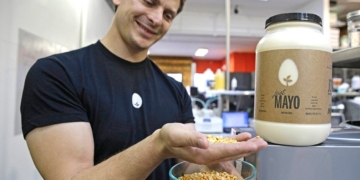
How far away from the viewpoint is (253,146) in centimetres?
38

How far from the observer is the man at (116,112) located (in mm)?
463

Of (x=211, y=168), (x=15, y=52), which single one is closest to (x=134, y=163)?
(x=211, y=168)

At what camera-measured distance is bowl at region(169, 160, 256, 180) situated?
423 millimetres

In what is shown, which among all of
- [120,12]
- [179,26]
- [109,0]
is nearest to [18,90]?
[120,12]

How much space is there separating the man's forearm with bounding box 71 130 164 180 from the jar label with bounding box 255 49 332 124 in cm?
24

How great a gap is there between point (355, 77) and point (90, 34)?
3.73m

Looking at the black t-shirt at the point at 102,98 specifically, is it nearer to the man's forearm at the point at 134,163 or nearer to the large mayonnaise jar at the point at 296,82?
the man's forearm at the point at 134,163

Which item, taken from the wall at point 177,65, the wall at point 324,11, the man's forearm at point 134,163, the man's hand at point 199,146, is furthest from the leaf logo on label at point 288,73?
the wall at point 177,65

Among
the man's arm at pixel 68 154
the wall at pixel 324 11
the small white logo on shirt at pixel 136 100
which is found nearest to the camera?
the man's arm at pixel 68 154

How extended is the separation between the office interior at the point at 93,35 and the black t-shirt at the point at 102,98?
488 millimetres

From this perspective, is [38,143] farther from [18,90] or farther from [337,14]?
[337,14]

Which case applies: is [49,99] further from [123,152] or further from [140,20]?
[140,20]

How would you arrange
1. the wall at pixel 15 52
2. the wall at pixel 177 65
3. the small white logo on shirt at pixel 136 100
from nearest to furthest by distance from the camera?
the small white logo on shirt at pixel 136 100, the wall at pixel 15 52, the wall at pixel 177 65

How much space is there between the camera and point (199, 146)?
0.37 meters
